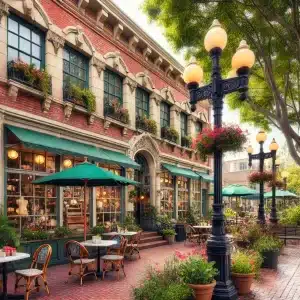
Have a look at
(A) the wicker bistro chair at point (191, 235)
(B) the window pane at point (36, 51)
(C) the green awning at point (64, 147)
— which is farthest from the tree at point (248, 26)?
(A) the wicker bistro chair at point (191, 235)

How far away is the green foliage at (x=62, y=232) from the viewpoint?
1099cm

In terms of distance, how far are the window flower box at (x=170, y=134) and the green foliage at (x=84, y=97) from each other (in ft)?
19.8

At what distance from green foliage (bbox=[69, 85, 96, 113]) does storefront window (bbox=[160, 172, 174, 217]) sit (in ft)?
21.7

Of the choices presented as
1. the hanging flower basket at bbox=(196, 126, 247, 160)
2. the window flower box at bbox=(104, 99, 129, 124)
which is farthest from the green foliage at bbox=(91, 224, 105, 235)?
the hanging flower basket at bbox=(196, 126, 247, 160)

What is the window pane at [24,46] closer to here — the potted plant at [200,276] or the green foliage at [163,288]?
the green foliage at [163,288]

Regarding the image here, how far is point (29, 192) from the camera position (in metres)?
10.9

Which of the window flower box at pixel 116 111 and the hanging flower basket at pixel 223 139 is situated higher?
the window flower box at pixel 116 111

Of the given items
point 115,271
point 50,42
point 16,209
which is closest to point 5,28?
point 50,42

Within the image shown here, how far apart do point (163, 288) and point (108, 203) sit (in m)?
8.71

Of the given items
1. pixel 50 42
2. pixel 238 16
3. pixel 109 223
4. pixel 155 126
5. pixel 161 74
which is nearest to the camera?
pixel 238 16

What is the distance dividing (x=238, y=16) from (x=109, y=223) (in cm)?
842

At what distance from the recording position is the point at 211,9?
34.8ft

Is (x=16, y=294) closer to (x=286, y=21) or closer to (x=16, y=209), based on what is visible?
(x=16, y=209)

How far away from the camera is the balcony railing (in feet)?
33.9
